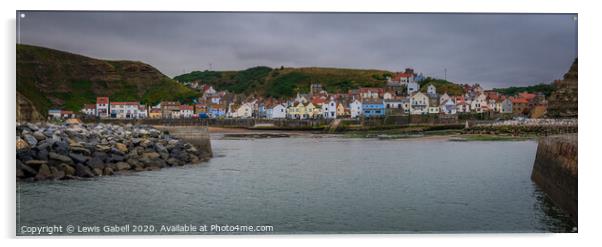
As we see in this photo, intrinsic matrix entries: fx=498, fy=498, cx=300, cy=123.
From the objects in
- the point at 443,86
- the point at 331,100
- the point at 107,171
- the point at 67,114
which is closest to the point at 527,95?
the point at 443,86

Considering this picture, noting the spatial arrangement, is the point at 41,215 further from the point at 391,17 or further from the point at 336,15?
the point at 391,17

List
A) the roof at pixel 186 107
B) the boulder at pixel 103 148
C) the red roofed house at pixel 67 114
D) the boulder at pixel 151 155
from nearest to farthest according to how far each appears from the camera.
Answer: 1. the red roofed house at pixel 67 114
2. the boulder at pixel 103 148
3. the roof at pixel 186 107
4. the boulder at pixel 151 155

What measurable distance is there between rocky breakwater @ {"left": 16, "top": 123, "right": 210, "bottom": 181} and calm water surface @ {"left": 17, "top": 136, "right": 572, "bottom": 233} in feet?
1.13

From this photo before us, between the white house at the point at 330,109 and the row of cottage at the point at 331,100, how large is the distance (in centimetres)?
46

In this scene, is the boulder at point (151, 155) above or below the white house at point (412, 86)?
below

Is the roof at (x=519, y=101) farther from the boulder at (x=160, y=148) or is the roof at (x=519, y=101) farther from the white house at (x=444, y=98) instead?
the boulder at (x=160, y=148)

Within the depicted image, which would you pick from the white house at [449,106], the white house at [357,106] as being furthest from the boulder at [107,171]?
the white house at [357,106]

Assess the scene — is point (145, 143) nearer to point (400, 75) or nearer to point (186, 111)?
point (186, 111)

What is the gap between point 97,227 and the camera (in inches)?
220

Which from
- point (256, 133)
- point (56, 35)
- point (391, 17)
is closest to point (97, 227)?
point (56, 35)

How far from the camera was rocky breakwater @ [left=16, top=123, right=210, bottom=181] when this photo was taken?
7.18 meters

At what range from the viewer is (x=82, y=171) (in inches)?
313

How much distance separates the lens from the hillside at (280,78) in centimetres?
826
